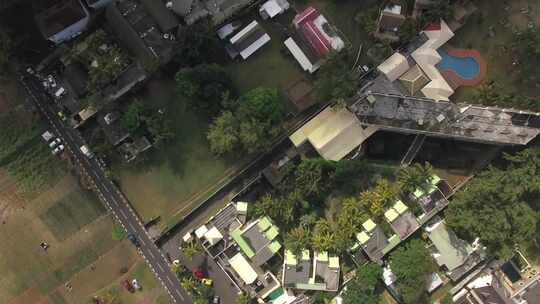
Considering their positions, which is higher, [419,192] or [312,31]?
[312,31]

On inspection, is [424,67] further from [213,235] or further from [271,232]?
[213,235]

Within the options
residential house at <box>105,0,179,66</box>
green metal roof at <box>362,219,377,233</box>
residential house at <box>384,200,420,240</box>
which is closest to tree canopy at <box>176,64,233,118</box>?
residential house at <box>105,0,179,66</box>

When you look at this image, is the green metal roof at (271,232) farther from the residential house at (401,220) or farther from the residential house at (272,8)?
the residential house at (272,8)

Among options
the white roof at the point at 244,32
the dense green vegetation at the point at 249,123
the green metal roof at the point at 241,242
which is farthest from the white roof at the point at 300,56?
the green metal roof at the point at 241,242

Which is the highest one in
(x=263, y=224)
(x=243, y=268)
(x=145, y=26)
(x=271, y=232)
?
(x=145, y=26)

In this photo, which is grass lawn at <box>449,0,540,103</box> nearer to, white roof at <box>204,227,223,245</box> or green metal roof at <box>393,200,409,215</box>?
green metal roof at <box>393,200,409,215</box>

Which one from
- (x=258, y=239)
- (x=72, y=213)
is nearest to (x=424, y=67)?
(x=258, y=239)
